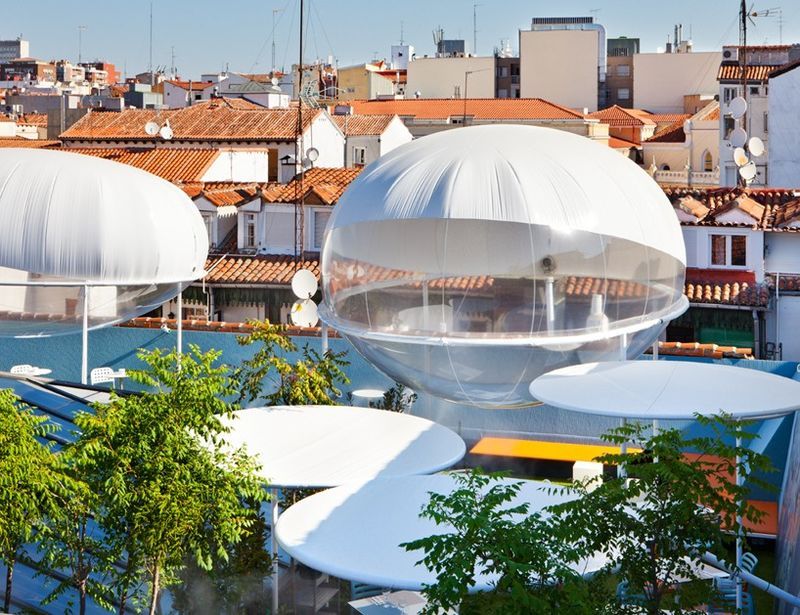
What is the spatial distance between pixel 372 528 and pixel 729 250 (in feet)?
62.7

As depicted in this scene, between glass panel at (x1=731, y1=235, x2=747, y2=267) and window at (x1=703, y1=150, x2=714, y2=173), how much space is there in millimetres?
32468

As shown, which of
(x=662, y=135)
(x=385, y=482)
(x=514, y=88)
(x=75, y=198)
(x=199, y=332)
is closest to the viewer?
(x=385, y=482)

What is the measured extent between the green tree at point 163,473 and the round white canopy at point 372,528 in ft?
1.85

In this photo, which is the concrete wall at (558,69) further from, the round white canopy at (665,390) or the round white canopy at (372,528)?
the round white canopy at (372,528)

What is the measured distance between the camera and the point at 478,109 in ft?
211

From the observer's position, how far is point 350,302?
1689 cm

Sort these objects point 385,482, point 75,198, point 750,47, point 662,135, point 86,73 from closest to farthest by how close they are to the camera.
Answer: point 385,482
point 75,198
point 750,47
point 662,135
point 86,73

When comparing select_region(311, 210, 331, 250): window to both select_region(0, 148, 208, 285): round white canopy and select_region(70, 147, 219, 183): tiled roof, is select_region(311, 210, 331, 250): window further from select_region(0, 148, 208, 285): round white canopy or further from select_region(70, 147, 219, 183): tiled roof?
select_region(0, 148, 208, 285): round white canopy

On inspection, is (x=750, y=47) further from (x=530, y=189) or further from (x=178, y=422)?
(x=178, y=422)

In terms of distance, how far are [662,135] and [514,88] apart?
19761 millimetres

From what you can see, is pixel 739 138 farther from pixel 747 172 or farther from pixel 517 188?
pixel 517 188

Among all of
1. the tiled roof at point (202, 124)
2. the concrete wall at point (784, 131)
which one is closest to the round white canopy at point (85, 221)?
the tiled roof at point (202, 124)

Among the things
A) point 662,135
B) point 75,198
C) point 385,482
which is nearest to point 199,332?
point 75,198

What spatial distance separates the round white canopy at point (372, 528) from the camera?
10.9 meters
